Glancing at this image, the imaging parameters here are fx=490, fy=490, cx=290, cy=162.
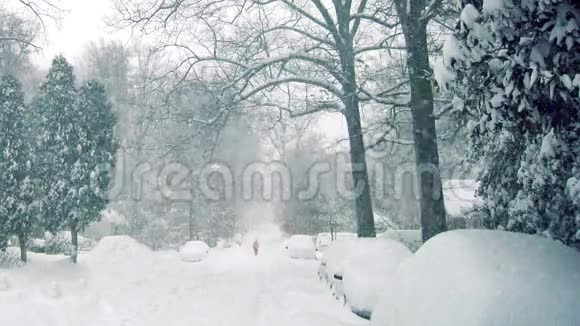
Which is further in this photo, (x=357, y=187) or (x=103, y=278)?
(x=103, y=278)

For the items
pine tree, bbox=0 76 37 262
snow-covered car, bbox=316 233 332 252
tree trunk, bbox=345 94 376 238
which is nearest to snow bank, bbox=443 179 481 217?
snow-covered car, bbox=316 233 332 252

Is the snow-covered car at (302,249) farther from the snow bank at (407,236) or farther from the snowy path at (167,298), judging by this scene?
the snowy path at (167,298)

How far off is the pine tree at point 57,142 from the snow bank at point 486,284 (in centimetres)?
1936

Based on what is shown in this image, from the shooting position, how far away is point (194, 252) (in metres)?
28.0

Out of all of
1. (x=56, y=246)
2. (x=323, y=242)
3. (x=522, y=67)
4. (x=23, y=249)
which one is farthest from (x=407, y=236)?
(x=522, y=67)

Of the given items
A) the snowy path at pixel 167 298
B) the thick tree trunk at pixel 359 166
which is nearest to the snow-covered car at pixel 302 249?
the snowy path at pixel 167 298

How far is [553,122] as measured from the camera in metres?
4.54

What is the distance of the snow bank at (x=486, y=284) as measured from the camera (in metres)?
3.47

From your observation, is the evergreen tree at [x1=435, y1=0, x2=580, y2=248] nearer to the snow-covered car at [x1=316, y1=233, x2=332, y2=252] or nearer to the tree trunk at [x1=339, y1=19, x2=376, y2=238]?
the tree trunk at [x1=339, y1=19, x2=376, y2=238]

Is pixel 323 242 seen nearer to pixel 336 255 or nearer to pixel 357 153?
pixel 357 153

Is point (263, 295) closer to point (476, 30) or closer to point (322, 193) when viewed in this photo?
point (476, 30)

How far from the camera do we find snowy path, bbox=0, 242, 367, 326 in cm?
986

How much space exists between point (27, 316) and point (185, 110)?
6.16 meters

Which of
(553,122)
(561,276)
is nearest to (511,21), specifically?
(553,122)
